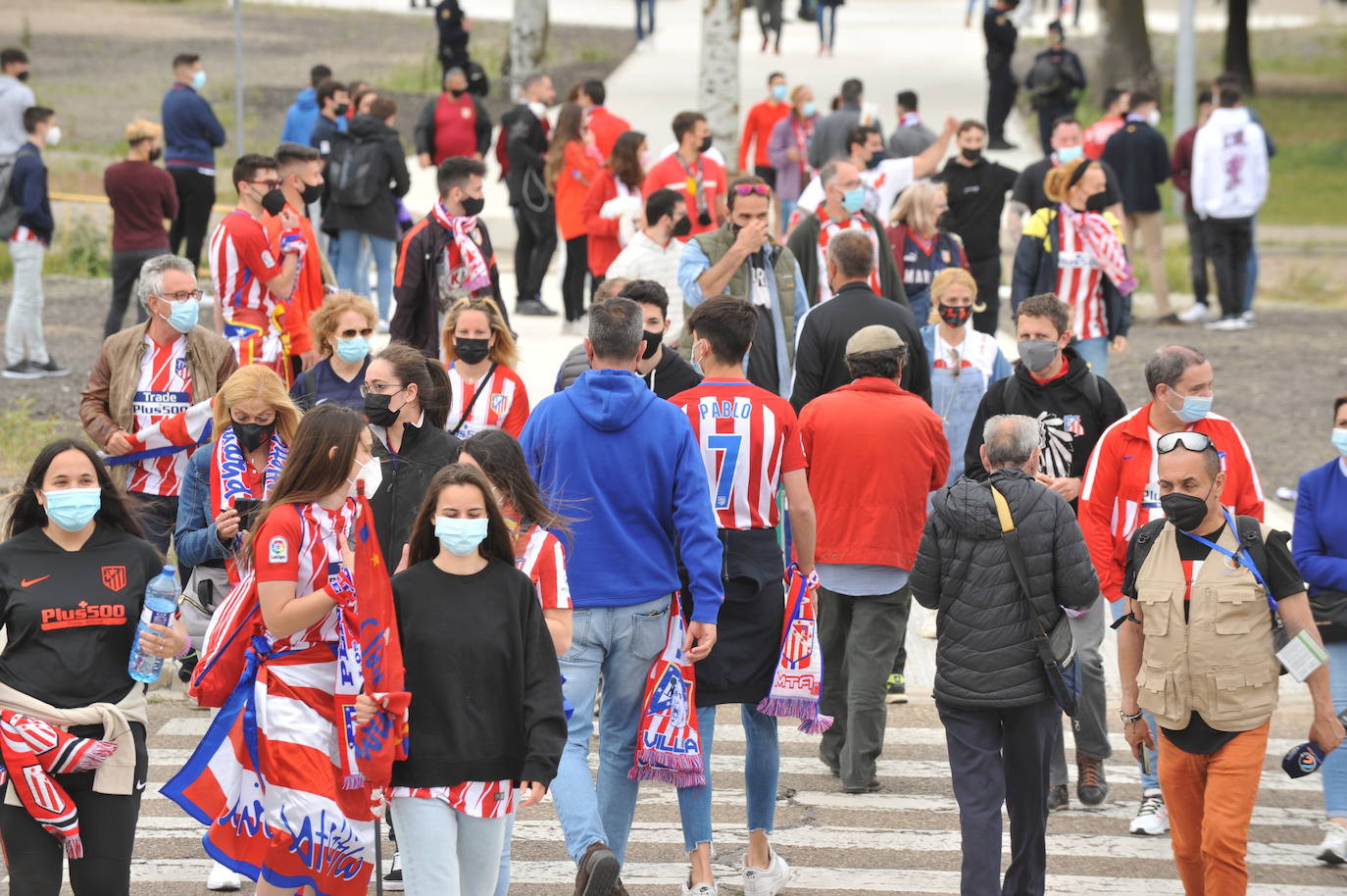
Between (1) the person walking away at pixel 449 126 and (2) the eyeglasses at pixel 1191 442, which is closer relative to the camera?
(2) the eyeglasses at pixel 1191 442

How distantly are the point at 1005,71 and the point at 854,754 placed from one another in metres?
20.4

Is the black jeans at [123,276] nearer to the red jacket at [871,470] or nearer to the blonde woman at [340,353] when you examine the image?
the blonde woman at [340,353]

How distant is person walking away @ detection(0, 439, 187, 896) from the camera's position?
539 centimetres

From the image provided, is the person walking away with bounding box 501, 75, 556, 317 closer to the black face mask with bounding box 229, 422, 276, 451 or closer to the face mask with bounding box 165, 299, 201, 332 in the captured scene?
the face mask with bounding box 165, 299, 201, 332

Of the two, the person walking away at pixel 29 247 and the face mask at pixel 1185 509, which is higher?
the person walking away at pixel 29 247

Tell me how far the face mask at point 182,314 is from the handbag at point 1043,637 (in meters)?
3.67

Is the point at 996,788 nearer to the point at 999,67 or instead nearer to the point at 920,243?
the point at 920,243

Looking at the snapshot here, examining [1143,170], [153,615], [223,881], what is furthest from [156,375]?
[1143,170]

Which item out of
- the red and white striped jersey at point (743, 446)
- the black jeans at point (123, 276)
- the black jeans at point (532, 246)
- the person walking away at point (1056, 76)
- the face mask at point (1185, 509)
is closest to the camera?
the face mask at point (1185, 509)

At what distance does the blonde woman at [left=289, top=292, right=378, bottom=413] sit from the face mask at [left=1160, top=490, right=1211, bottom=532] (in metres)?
3.52

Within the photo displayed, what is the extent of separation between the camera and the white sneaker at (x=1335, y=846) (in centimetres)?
701

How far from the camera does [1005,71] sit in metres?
26.5

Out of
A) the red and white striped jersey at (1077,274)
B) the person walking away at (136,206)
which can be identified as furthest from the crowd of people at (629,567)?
the person walking away at (136,206)

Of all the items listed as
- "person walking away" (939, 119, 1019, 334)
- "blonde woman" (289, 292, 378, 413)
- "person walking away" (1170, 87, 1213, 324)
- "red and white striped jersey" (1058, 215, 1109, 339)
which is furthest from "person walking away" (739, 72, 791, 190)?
"blonde woman" (289, 292, 378, 413)
